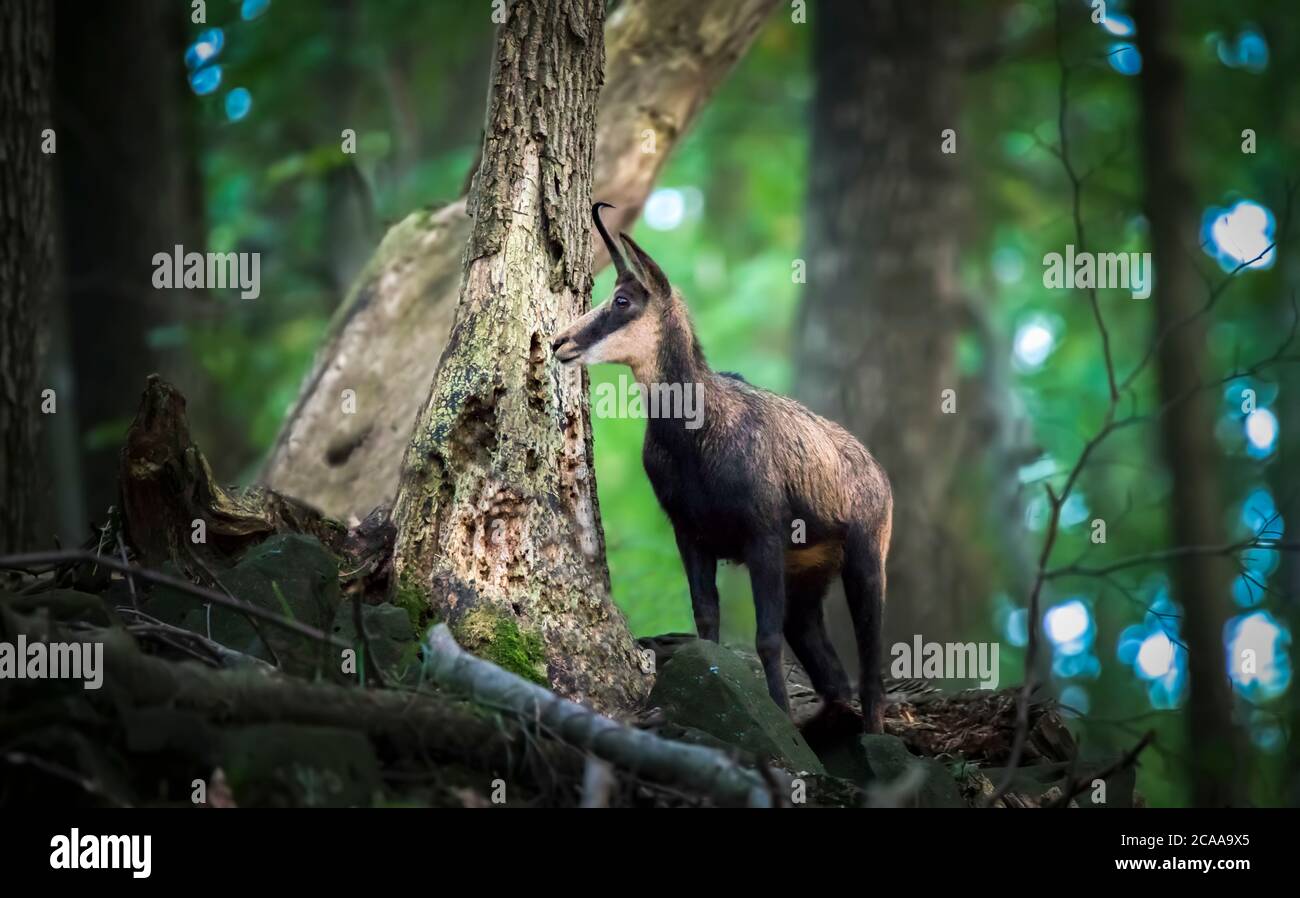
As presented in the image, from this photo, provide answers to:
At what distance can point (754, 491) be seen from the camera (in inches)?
286

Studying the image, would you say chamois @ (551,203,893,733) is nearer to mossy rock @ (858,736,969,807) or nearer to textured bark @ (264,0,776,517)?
mossy rock @ (858,736,969,807)

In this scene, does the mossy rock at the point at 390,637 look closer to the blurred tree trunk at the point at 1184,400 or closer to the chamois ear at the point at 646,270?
the chamois ear at the point at 646,270

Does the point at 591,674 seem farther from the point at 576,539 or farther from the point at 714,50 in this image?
the point at 714,50

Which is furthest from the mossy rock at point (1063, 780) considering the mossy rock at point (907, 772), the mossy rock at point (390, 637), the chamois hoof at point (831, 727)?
the mossy rock at point (390, 637)

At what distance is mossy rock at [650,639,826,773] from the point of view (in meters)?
6.05

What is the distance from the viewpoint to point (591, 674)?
6512 mm

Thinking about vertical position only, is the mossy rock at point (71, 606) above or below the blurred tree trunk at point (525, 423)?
below

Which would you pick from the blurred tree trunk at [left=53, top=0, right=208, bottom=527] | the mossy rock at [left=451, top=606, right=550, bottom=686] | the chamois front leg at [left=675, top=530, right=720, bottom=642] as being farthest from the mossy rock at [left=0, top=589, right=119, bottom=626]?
the blurred tree trunk at [left=53, top=0, right=208, bottom=527]

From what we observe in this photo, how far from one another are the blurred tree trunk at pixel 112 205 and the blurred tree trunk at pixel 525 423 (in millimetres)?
6952

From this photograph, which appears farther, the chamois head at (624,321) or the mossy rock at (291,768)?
the chamois head at (624,321)

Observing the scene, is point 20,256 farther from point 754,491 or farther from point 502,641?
point 754,491

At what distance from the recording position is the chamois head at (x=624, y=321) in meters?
6.94
